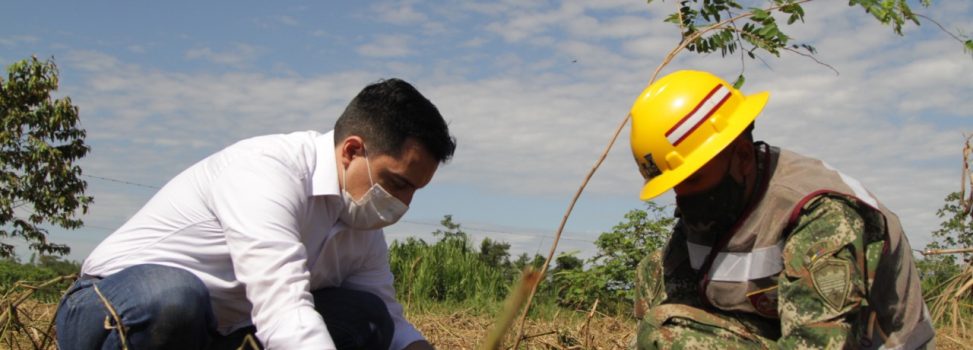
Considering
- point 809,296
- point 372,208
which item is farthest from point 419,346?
point 809,296

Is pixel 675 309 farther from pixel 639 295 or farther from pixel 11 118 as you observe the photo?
pixel 11 118

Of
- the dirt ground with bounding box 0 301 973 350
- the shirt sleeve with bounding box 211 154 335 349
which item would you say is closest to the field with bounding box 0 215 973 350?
the dirt ground with bounding box 0 301 973 350

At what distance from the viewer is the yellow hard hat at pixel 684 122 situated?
2.71 meters

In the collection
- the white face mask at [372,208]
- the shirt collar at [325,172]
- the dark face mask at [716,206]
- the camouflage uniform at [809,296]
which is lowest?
the camouflage uniform at [809,296]

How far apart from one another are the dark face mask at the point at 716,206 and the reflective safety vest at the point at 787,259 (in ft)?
0.19

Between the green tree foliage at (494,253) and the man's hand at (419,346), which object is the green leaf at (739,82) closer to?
the man's hand at (419,346)

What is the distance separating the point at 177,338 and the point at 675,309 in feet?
5.31

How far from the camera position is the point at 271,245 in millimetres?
2383

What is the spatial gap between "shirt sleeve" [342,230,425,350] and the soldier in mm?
938

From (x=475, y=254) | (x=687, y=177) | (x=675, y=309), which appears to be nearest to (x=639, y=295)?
(x=675, y=309)

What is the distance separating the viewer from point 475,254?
9.78 m

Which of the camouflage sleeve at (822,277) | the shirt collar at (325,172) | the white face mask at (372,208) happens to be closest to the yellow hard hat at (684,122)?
the camouflage sleeve at (822,277)

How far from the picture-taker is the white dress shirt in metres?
2.30

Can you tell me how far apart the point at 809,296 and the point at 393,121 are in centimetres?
140
